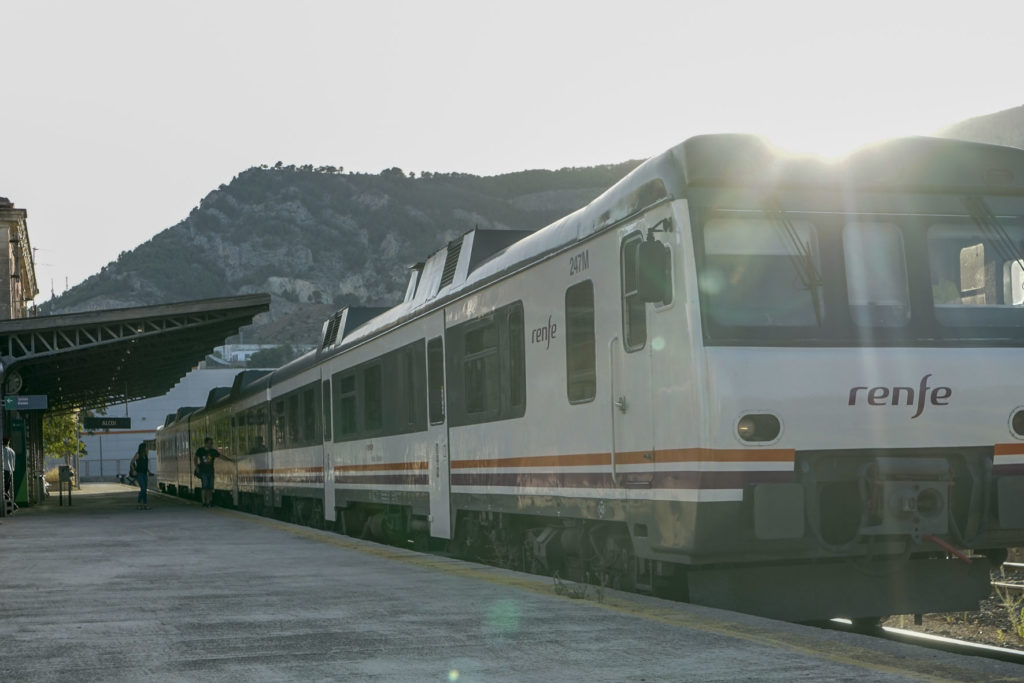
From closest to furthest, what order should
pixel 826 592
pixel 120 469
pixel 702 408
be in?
pixel 702 408
pixel 826 592
pixel 120 469

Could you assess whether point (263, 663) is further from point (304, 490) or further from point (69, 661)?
point (304, 490)

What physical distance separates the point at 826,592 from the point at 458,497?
5.48 meters

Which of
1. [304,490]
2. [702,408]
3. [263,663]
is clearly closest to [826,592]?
[702,408]

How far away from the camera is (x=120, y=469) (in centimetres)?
9731

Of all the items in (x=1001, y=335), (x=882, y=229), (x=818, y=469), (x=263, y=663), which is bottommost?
(x=263, y=663)

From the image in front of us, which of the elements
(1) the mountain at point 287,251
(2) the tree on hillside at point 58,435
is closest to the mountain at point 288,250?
(1) the mountain at point 287,251

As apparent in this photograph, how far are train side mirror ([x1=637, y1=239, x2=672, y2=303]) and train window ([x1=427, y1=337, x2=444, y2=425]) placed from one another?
5.63 metres

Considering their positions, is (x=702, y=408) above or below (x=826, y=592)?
above

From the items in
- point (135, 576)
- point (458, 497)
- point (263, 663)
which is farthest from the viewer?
point (458, 497)

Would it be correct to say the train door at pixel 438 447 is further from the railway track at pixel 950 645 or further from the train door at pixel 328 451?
the train door at pixel 328 451

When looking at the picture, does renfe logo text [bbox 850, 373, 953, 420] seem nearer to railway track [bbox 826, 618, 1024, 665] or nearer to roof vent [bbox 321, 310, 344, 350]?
railway track [bbox 826, 618, 1024, 665]

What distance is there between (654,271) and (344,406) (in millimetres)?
11313

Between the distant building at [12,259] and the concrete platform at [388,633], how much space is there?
90.7 feet

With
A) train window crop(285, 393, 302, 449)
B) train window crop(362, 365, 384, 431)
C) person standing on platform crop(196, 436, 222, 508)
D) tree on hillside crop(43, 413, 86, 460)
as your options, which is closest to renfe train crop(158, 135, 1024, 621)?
train window crop(362, 365, 384, 431)
